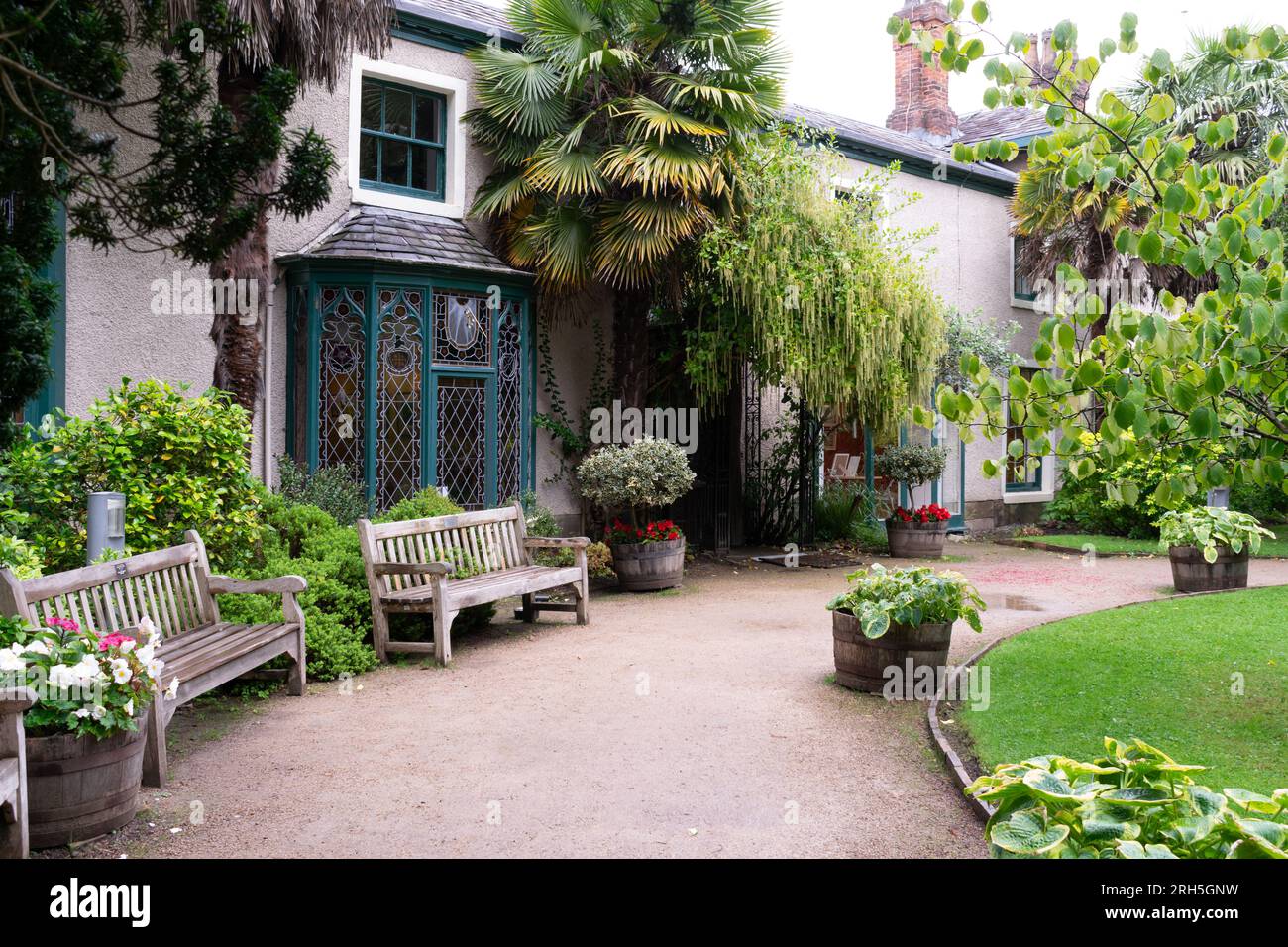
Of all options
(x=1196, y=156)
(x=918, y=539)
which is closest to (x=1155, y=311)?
(x=918, y=539)

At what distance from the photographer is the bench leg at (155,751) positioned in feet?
16.4

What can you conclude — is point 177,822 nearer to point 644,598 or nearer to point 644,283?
point 644,598

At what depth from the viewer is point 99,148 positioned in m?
6.00

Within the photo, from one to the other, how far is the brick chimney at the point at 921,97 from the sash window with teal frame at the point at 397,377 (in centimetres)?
1253

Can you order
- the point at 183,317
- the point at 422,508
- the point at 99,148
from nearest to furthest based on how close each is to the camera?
the point at 99,148
the point at 422,508
the point at 183,317

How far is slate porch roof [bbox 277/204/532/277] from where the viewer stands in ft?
34.8

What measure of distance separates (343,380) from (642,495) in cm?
328

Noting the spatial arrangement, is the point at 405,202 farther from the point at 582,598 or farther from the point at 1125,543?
the point at 1125,543

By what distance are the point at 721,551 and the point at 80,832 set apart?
1075 centimetres

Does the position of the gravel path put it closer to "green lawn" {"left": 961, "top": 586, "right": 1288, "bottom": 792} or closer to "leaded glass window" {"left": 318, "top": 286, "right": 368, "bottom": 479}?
"green lawn" {"left": 961, "top": 586, "right": 1288, "bottom": 792}

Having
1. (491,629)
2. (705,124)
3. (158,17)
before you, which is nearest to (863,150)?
(705,124)

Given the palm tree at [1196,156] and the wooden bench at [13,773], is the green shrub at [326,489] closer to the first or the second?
the wooden bench at [13,773]

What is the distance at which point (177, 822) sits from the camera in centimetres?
456

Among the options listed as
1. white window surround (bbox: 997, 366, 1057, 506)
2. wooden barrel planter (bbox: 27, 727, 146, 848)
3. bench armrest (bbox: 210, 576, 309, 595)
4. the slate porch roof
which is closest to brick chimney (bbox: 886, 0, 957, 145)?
white window surround (bbox: 997, 366, 1057, 506)
